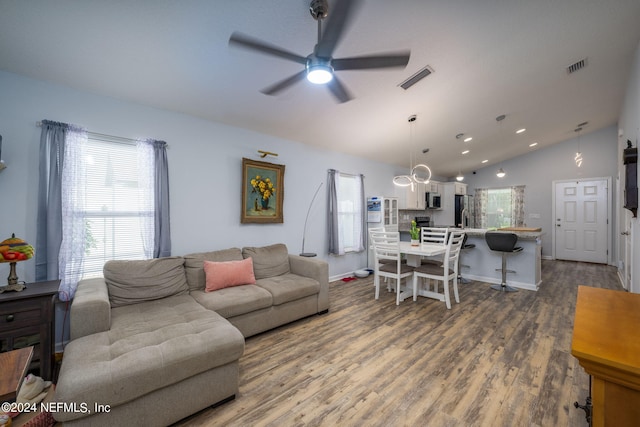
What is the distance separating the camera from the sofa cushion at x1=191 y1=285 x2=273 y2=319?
2.56 metres

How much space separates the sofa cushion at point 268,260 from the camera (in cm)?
348

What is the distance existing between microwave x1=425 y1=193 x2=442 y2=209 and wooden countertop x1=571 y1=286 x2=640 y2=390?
20.7 ft

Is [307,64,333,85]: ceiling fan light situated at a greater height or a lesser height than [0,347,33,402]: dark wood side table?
greater

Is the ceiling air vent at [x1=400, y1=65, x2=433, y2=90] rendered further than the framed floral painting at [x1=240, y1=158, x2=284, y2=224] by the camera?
No

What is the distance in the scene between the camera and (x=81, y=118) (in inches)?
103

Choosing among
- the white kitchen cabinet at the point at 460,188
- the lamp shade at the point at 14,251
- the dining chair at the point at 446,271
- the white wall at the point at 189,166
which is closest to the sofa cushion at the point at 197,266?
the white wall at the point at 189,166

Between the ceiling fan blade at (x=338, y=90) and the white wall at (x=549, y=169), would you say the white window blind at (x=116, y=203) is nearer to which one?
the ceiling fan blade at (x=338, y=90)

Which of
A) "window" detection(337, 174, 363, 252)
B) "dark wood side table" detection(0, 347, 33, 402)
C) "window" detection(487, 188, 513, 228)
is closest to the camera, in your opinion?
"dark wood side table" detection(0, 347, 33, 402)

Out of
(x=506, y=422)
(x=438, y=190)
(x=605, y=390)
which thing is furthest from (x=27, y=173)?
(x=438, y=190)

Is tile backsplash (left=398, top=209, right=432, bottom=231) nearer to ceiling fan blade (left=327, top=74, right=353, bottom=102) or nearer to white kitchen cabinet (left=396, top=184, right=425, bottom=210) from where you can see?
white kitchen cabinet (left=396, top=184, right=425, bottom=210)

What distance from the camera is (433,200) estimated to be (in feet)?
24.7

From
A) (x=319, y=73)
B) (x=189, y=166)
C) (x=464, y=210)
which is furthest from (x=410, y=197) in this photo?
(x=319, y=73)

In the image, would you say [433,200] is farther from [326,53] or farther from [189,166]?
[326,53]

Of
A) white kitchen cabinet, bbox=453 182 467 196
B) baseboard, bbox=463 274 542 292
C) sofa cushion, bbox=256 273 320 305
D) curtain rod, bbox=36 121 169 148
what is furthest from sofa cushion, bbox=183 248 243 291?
white kitchen cabinet, bbox=453 182 467 196
